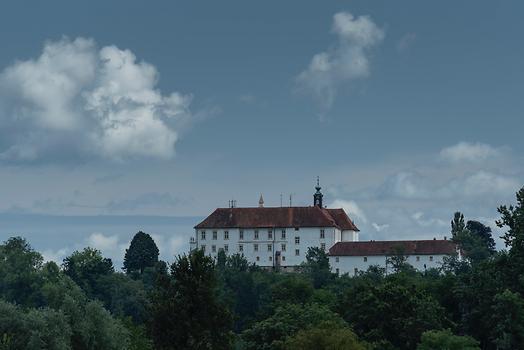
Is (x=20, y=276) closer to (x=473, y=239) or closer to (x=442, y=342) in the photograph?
(x=473, y=239)

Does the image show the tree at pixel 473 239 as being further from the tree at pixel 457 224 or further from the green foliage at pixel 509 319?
the green foliage at pixel 509 319

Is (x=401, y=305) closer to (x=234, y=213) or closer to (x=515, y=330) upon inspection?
(x=515, y=330)

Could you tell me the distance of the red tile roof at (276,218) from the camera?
14288 centimetres

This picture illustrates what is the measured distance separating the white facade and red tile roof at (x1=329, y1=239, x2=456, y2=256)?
353 centimetres

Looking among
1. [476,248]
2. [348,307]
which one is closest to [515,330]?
[348,307]

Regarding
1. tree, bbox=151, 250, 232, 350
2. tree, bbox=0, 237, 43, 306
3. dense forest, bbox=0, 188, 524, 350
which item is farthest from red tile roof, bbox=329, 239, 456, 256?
tree, bbox=151, 250, 232, 350

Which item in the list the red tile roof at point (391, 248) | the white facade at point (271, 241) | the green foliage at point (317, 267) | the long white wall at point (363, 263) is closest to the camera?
the green foliage at point (317, 267)

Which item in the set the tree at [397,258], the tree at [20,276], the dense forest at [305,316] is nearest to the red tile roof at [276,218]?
the tree at [397,258]

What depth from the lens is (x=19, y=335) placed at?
60250 millimetres

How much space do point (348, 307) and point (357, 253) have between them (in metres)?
69.2

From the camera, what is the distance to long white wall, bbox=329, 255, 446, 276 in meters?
135

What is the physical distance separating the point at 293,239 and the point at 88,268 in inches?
1181

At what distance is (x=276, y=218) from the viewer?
475 ft

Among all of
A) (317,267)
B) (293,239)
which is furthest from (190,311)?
(293,239)
